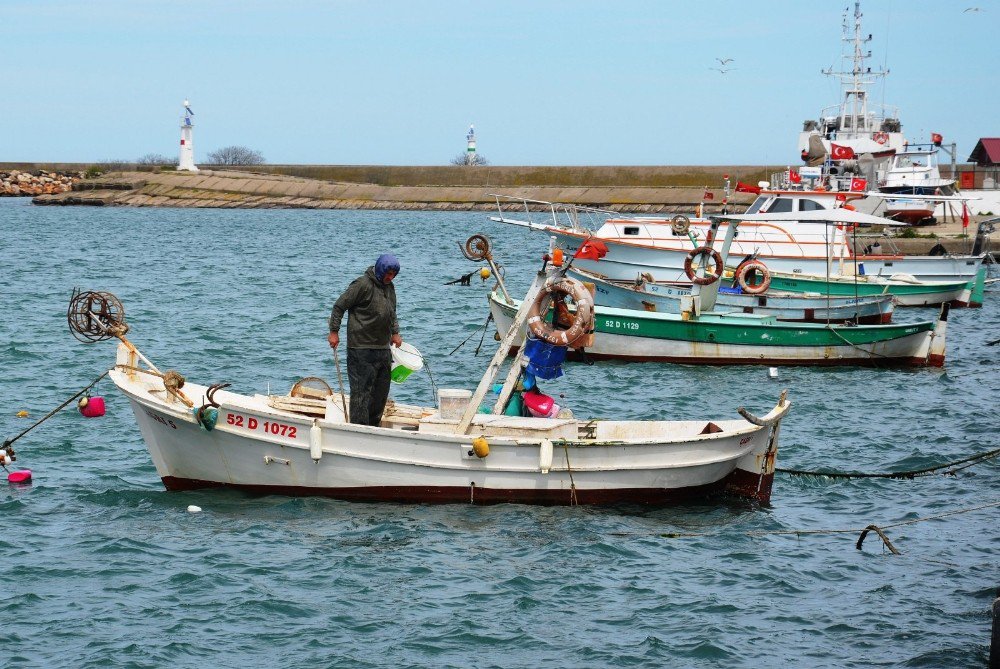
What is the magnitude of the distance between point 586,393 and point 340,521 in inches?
319

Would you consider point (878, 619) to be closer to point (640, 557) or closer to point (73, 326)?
point (640, 557)

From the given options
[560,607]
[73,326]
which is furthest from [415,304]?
[560,607]

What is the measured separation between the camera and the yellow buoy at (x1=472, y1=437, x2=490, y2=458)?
1148 cm

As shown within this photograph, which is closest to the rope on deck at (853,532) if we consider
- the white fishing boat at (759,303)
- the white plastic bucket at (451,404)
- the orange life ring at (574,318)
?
the orange life ring at (574,318)

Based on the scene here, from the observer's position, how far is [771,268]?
30.4m

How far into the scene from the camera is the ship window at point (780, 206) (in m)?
32.0

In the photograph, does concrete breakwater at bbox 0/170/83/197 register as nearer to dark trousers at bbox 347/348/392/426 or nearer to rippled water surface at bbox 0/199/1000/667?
rippled water surface at bbox 0/199/1000/667

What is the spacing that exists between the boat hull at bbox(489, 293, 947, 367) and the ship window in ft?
34.7

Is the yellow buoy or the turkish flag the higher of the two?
the turkish flag

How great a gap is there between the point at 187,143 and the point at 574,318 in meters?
90.8

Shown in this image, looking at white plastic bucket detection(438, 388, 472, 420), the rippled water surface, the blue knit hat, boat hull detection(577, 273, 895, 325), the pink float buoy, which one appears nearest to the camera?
the rippled water surface

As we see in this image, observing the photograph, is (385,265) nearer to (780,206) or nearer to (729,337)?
(729,337)

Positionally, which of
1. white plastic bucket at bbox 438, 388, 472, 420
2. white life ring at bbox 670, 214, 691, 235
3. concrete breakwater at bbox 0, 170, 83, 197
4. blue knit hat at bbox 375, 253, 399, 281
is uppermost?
concrete breakwater at bbox 0, 170, 83, 197

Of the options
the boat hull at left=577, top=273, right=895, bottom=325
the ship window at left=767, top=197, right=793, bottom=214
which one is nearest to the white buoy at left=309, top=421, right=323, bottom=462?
the boat hull at left=577, top=273, right=895, bottom=325
